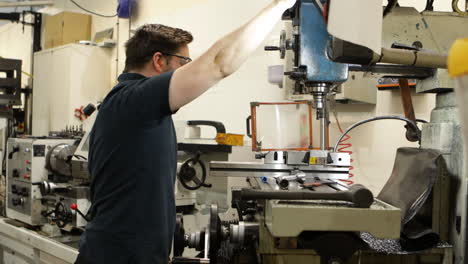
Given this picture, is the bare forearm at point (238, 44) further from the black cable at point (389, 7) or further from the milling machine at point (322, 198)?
the black cable at point (389, 7)

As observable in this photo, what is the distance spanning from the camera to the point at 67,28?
12.3ft

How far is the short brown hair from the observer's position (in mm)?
1301

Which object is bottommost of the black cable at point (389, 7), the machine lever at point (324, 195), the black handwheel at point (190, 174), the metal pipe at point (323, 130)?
the black handwheel at point (190, 174)

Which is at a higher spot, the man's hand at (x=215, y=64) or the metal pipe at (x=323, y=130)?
the man's hand at (x=215, y=64)

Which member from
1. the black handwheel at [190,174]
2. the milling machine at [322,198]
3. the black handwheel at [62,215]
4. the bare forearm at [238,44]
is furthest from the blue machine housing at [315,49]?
the black handwheel at [62,215]

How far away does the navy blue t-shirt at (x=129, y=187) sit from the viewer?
114cm

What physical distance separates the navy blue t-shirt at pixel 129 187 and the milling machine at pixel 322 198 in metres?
0.08

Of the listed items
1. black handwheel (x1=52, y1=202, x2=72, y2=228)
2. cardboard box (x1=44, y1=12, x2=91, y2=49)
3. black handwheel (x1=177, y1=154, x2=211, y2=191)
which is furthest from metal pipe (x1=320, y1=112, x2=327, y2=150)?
cardboard box (x1=44, y1=12, x2=91, y2=49)

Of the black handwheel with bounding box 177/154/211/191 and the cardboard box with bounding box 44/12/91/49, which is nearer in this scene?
the black handwheel with bounding box 177/154/211/191

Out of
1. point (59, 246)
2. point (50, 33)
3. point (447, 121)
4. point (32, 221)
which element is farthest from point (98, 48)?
point (447, 121)

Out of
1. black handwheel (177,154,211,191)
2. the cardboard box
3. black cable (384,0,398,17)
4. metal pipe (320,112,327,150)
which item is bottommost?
black handwheel (177,154,211,191)

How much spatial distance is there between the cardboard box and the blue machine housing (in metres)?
2.90

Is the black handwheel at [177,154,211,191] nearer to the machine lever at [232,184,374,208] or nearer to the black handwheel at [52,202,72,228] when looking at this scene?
the black handwheel at [52,202,72,228]

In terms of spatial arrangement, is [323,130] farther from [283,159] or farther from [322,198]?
[322,198]
